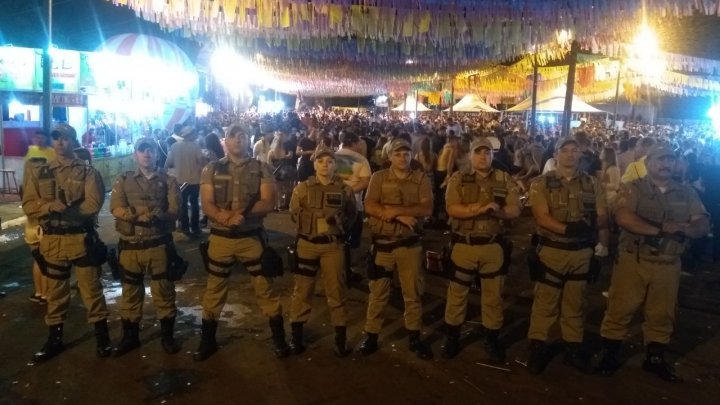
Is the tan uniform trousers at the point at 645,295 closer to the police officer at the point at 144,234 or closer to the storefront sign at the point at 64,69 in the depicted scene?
the police officer at the point at 144,234

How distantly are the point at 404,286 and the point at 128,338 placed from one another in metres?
2.38

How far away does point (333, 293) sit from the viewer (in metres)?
5.16

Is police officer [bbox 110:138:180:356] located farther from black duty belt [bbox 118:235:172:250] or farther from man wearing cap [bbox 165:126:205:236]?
man wearing cap [bbox 165:126:205:236]

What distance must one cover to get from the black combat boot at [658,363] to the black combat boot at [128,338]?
4247 mm

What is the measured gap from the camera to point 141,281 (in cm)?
517

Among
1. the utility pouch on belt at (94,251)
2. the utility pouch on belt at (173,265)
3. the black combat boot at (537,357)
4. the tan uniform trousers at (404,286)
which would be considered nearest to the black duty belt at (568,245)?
the black combat boot at (537,357)

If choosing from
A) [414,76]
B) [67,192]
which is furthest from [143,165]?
[414,76]

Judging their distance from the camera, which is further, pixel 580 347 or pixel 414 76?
pixel 414 76

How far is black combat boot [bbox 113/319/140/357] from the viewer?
5.12 m

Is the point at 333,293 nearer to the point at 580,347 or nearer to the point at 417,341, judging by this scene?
the point at 417,341

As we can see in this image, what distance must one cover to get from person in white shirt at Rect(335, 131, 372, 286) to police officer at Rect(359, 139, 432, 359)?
1.60 meters

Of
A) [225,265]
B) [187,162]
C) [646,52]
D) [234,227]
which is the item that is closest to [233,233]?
[234,227]

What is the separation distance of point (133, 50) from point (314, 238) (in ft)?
38.6

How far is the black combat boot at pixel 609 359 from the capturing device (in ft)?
16.1
